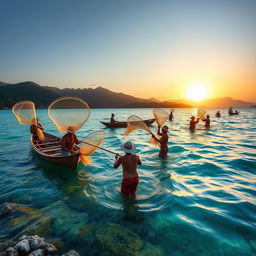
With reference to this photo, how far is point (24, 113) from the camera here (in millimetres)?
14398

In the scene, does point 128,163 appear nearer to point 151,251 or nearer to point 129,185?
point 129,185

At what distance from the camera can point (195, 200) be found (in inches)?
281

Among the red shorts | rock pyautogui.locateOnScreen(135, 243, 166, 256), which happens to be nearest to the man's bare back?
the red shorts

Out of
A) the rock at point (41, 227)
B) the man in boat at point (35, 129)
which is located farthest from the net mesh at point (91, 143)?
the man in boat at point (35, 129)

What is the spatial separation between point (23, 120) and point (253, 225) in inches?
622

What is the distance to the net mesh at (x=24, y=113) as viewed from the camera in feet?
46.7

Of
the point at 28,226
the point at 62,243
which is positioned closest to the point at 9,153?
the point at 28,226

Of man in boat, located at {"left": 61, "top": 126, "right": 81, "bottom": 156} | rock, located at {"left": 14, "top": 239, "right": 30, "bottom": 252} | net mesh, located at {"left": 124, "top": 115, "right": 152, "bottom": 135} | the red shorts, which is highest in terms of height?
net mesh, located at {"left": 124, "top": 115, "right": 152, "bottom": 135}

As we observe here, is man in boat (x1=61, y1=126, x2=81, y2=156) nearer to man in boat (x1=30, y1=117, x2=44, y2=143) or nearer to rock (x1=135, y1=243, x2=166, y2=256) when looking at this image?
man in boat (x1=30, y1=117, x2=44, y2=143)

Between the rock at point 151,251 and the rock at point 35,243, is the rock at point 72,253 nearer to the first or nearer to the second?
the rock at point 35,243

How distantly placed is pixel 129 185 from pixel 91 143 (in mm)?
3552

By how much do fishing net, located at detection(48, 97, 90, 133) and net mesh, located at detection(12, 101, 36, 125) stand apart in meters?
5.10

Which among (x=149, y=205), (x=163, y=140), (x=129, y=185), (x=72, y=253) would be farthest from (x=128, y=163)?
(x=163, y=140)

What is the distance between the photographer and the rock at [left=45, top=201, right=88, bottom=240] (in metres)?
5.33
